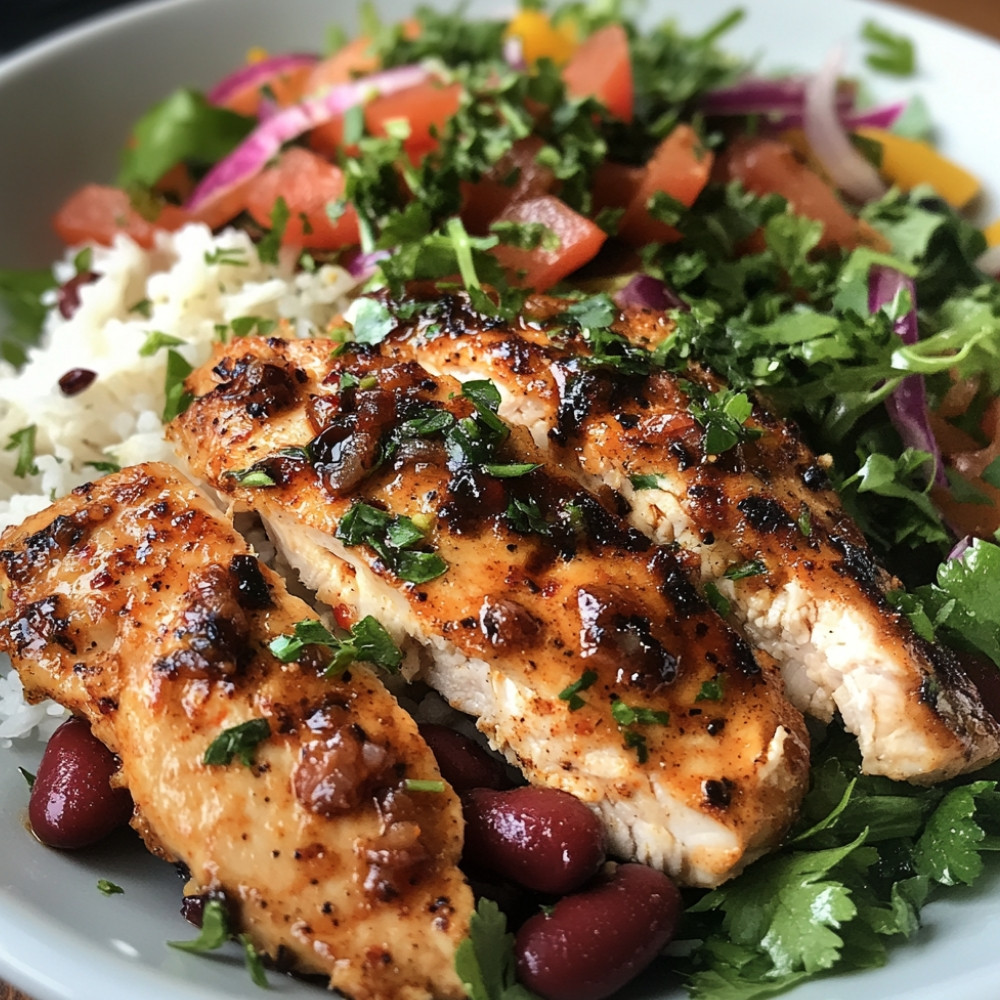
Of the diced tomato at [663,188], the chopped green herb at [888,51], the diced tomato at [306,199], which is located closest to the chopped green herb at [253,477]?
the diced tomato at [306,199]

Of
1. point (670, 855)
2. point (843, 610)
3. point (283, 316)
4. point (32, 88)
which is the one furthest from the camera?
point (32, 88)

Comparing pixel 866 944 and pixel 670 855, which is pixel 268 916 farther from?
pixel 866 944

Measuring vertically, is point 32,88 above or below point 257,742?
above

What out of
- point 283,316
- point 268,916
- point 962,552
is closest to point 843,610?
point 962,552

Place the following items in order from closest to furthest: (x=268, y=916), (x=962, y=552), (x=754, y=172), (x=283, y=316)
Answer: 1. (x=268, y=916)
2. (x=962, y=552)
3. (x=283, y=316)
4. (x=754, y=172)

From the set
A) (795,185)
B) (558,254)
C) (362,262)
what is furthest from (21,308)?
(795,185)

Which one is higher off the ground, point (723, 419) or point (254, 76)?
point (254, 76)

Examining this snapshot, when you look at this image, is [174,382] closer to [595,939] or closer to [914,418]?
Answer: [595,939]
